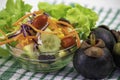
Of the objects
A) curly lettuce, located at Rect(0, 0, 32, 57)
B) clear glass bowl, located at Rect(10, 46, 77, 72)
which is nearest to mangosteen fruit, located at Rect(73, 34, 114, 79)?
clear glass bowl, located at Rect(10, 46, 77, 72)

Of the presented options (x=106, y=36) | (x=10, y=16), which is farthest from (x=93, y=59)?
(x=10, y=16)

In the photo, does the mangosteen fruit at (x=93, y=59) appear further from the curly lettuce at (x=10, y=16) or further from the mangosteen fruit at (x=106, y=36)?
the curly lettuce at (x=10, y=16)

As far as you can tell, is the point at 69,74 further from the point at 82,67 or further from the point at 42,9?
the point at 42,9

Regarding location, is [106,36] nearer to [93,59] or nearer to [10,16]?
[93,59]

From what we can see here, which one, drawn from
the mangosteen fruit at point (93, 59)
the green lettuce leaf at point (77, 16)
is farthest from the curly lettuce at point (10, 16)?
the mangosteen fruit at point (93, 59)

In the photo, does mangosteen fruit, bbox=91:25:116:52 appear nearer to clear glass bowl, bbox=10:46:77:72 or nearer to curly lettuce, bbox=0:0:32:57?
clear glass bowl, bbox=10:46:77:72

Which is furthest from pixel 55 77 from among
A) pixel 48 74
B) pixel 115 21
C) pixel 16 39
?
pixel 115 21
